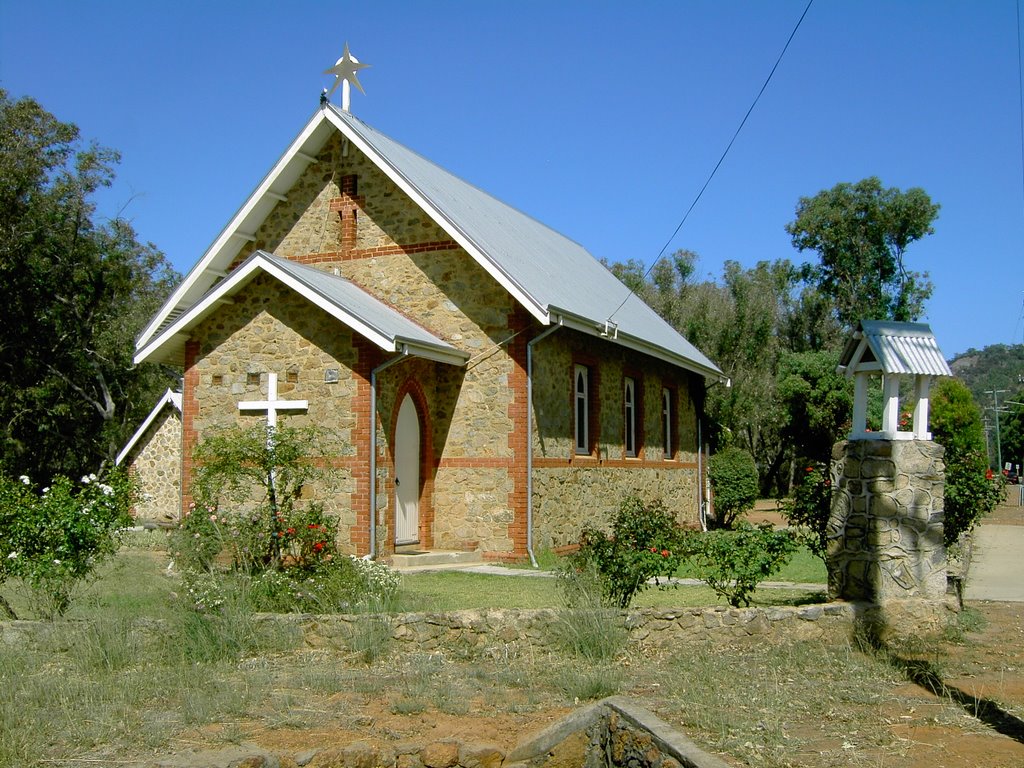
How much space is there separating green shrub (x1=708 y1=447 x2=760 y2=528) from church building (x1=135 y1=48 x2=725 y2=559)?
299 inches

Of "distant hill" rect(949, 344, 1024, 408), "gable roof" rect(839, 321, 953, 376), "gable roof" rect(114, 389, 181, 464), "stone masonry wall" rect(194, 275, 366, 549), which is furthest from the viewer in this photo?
"distant hill" rect(949, 344, 1024, 408)

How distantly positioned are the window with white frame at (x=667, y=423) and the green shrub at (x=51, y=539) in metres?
15.8

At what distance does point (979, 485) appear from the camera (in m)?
11.1

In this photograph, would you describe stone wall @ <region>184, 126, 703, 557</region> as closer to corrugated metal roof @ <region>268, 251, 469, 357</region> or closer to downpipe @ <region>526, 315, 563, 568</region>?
downpipe @ <region>526, 315, 563, 568</region>

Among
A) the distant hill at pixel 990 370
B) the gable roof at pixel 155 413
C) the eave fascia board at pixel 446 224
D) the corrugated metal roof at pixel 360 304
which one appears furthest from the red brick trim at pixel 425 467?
the distant hill at pixel 990 370

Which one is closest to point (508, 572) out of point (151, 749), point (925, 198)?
point (151, 749)

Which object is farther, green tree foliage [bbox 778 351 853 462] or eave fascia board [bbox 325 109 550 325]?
green tree foliage [bbox 778 351 853 462]

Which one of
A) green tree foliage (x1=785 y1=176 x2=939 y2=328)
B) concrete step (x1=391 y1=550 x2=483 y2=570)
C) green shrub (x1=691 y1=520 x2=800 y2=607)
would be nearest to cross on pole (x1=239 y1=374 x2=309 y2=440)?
concrete step (x1=391 y1=550 x2=483 y2=570)

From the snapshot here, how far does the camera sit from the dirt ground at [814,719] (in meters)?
6.11

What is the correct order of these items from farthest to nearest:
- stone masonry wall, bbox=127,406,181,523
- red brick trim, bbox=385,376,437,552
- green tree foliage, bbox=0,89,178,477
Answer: green tree foliage, bbox=0,89,178,477 → stone masonry wall, bbox=127,406,181,523 → red brick trim, bbox=385,376,437,552

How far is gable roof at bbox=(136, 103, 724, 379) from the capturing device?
16922 millimetres

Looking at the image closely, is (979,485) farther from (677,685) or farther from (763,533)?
(677,685)

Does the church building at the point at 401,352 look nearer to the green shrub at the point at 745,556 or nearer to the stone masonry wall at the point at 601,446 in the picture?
the stone masonry wall at the point at 601,446

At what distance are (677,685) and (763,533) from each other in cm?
266
